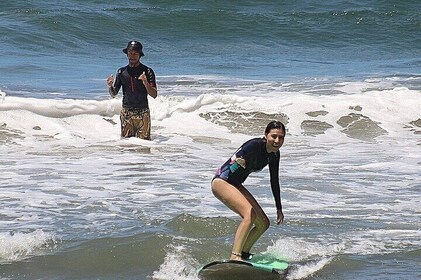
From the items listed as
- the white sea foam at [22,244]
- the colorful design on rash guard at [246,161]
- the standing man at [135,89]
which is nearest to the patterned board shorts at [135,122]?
the standing man at [135,89]

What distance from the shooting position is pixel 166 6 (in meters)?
29.3

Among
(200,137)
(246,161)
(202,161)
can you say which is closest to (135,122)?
(202,161)

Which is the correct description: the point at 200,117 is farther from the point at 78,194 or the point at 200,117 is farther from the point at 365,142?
the point at 78,194

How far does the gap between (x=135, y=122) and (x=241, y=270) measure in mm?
5495

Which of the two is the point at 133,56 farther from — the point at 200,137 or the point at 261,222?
the point at 261,222

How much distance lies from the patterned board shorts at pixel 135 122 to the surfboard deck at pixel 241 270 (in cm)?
526

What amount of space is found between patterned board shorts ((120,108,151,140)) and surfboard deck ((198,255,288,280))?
5.26 m

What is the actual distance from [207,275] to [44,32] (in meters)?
18.8

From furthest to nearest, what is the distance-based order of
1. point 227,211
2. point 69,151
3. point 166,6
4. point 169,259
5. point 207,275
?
point 166,6 → point 69,151 → point 227,211 → point 169,259 → point 207,275

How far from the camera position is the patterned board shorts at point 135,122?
11445mm

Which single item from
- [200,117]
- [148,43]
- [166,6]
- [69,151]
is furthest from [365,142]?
[166,6]

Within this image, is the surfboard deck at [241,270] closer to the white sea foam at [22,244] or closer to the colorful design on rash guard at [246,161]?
the colorful design on rash guard at [246,161]

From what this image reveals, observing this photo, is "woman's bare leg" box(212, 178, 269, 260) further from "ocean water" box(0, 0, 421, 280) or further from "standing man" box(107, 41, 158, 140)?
"standing man" box(107, 41, 158, 140)

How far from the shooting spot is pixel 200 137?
13.4 m
